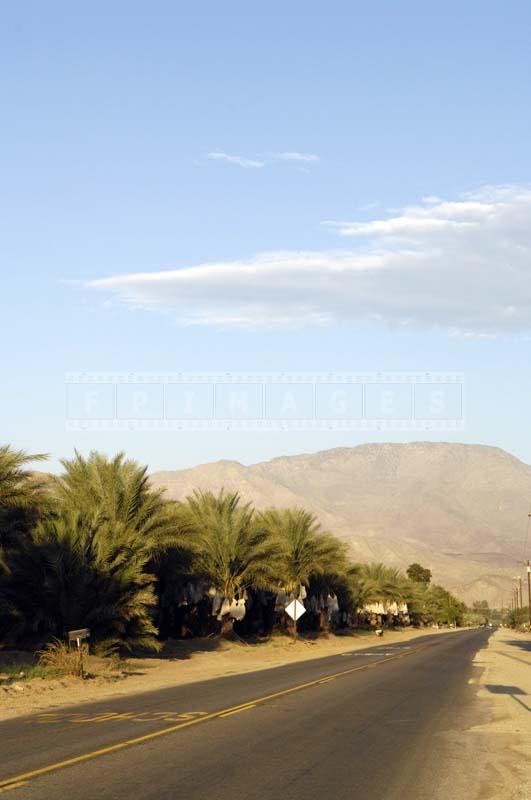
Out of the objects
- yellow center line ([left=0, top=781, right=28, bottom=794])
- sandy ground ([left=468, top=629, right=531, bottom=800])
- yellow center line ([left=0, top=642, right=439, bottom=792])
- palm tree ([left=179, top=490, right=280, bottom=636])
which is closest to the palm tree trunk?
palm tree ([left=179, top=490, right=280, bottom=636])

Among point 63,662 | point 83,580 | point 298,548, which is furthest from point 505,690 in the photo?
point 298,548

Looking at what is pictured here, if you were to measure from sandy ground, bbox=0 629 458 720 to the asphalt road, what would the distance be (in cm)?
151

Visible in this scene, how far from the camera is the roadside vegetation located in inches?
1236

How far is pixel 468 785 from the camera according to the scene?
11156 millimetres

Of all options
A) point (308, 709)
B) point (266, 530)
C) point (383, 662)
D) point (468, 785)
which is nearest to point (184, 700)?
point (308, 709)

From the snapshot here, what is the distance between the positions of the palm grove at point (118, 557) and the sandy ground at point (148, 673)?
147 centimetres

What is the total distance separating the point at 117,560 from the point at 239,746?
19.0m

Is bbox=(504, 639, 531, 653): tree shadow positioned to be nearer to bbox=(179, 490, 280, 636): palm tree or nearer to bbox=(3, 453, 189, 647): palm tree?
bbox=(179, 490, 280, 636): palm tree

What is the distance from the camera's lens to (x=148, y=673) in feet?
104

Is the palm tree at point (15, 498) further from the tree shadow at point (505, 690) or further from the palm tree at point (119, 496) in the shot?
the tree shadow at point (505, 690)

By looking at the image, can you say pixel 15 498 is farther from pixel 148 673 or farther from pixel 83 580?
pixel 148 673

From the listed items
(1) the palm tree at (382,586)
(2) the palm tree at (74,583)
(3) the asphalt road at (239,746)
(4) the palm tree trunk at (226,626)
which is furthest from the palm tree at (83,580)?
(1) the palm tree at (382,586)

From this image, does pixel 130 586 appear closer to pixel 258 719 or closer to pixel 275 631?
pixel 258 719

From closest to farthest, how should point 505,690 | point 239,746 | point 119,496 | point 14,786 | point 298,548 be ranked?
1. point 14,786
2. point 239,746
3. point 505,690
4. point 119,496
5. point 298,548
